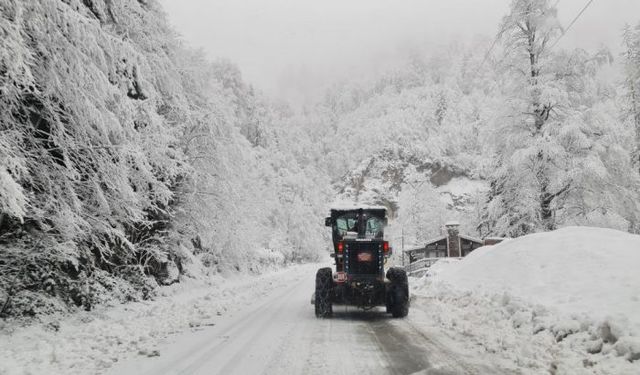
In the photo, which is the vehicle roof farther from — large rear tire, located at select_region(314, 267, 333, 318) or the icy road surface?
the icy road surface

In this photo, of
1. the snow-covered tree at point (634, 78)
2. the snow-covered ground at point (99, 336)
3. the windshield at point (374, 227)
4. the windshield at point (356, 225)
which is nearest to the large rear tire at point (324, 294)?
the windshield at point (356, 225)

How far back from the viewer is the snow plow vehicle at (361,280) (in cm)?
1034

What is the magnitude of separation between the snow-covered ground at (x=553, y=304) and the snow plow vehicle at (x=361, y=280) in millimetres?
1001

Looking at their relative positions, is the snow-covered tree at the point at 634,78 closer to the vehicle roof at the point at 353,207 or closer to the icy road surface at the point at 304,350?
the vehicle roof at the point at 353,207

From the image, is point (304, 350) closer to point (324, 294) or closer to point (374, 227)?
point (324, 294)

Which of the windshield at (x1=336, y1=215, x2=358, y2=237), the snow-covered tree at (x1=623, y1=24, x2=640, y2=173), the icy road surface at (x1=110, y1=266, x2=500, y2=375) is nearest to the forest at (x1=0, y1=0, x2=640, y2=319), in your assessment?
the snow-covered tree at (x1=623, y1=24, x2=640, y2=173)

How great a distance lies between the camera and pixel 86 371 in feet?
17.6

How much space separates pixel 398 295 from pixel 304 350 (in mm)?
4219

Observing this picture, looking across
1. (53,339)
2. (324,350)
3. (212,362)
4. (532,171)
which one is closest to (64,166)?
(53,339)

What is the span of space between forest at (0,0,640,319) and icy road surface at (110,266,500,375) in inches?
112

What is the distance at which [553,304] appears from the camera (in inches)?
319

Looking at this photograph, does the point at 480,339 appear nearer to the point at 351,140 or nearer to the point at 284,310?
the point at 284,310

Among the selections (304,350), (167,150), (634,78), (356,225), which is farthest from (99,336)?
(634,78)

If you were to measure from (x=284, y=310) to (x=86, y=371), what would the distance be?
6.86 m
